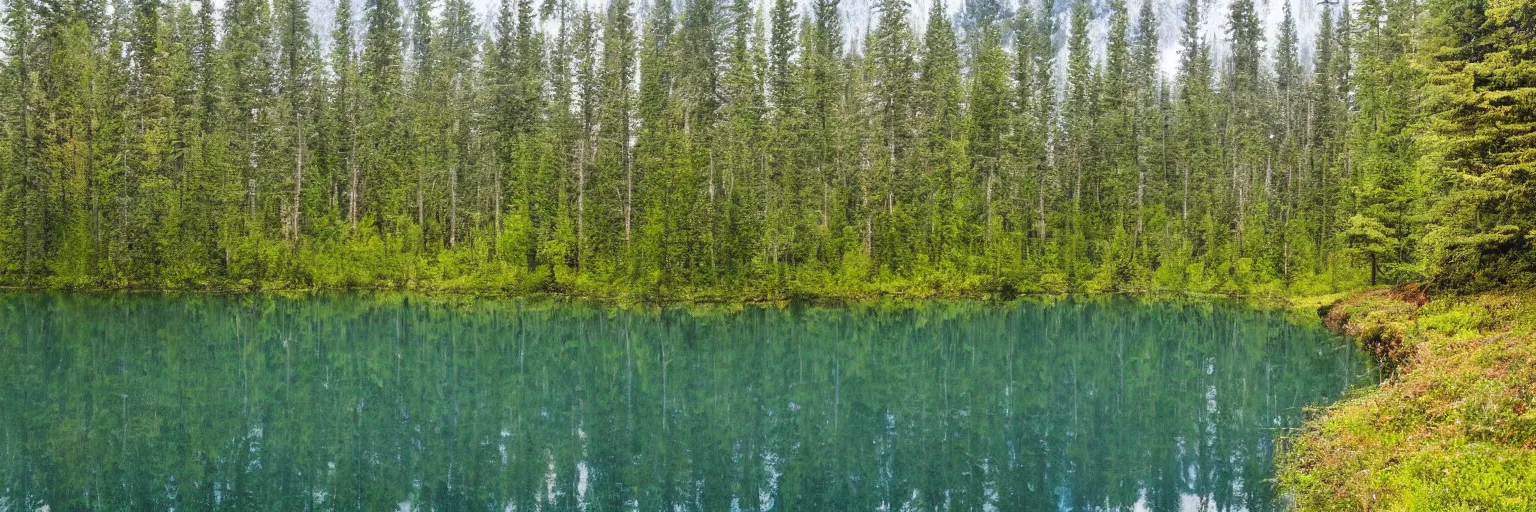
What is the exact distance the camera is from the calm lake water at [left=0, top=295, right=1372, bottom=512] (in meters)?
15.8

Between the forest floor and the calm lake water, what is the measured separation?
1248 mm

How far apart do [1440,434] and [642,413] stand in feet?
51.7

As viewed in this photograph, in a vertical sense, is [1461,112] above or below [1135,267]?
above

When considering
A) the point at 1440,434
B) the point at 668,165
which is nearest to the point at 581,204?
the point at 668,165

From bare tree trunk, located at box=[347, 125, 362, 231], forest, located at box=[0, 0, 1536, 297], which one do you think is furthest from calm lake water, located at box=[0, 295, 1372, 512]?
bare tree trunk, located at box=[347, 125, 362, 231]

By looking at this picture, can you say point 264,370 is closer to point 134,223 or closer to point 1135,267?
point 134,223

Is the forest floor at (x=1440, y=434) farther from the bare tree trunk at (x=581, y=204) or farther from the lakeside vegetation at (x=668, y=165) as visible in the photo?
the bare tree trunk at (x=581, y=204)

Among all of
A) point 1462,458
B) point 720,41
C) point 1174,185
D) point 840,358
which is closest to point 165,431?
point 840,358

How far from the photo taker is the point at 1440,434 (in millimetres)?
13688

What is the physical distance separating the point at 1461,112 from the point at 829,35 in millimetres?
47821

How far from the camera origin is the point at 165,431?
64.7ft

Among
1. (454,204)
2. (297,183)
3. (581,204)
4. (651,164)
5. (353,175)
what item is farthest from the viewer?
(353,175)

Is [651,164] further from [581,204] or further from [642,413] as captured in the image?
[642,413]

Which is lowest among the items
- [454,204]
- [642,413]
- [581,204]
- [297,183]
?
[642,413]
